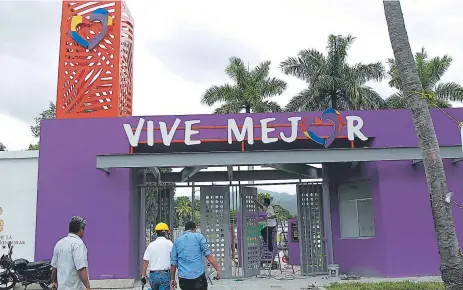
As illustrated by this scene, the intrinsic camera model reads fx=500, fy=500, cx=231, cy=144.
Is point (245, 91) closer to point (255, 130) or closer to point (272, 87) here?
point (272, 87)

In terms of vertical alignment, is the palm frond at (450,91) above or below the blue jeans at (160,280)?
above

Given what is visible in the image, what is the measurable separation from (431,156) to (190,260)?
13.5 feet

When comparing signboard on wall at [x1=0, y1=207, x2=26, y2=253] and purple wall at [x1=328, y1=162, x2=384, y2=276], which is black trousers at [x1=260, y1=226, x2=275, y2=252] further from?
signboard on wall at [x1=0, y1=207, x2=26, y2=253]

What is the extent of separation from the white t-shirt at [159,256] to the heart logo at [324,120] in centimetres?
576

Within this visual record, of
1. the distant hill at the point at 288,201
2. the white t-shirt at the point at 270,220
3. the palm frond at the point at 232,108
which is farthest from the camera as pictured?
the palm frond at the point at 232,108

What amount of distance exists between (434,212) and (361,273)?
19.6ft

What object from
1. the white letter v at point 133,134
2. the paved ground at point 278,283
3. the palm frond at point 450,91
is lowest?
the paved ground at point 278,283

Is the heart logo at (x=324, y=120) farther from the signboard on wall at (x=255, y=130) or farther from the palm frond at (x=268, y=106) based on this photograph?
the palm frond at (x=268, y=106)

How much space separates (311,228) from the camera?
566 inches

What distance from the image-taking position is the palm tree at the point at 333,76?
110ft

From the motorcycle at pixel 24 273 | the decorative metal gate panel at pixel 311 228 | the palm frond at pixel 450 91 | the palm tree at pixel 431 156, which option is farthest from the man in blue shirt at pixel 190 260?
the palm frond at pixel 450 91

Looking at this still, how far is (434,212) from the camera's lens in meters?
7.81

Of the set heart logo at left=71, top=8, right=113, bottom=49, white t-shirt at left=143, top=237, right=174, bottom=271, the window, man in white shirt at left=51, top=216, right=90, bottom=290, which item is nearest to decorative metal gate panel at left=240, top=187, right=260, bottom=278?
the window

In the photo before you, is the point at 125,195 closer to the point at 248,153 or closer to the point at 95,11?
the point at 248,153
